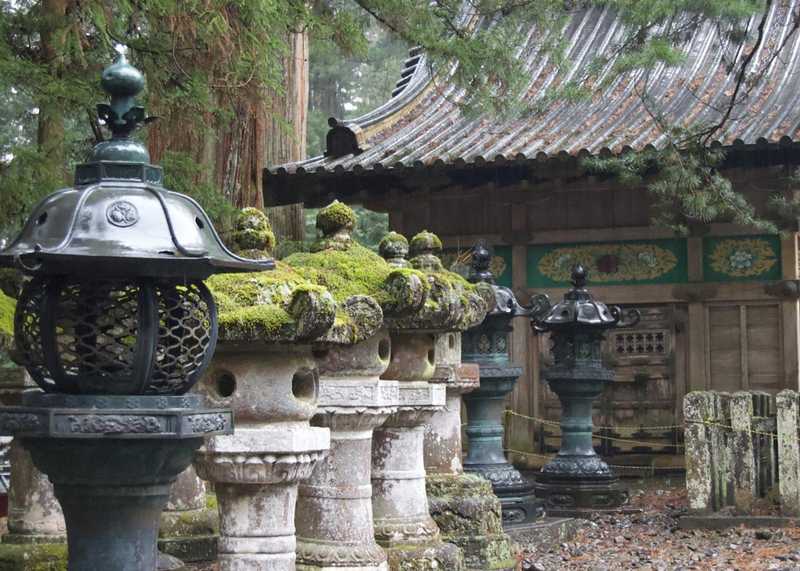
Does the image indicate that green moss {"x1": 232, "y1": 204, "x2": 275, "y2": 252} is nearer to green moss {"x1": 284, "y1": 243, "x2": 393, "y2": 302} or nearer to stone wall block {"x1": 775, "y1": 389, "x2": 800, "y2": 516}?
green moss {"x1": 284, "y1": 243, "x2": 393, "y2": 302}

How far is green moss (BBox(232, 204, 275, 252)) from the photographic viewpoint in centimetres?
605

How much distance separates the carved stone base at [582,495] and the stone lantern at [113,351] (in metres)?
8.61

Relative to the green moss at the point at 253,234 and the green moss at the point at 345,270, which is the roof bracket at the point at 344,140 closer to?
the green moss at the point at 345,270

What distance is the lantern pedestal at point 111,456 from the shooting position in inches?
174

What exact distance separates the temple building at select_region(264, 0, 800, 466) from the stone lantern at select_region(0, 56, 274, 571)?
9879mm

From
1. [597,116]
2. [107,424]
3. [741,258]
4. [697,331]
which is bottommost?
[107,424]

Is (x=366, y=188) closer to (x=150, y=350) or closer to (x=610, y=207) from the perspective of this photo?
(x=610, y=207)

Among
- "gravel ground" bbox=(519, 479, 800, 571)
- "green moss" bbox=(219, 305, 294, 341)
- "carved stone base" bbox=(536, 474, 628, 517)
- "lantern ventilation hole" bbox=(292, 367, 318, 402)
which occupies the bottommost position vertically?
"gravel ground" bbox=(519, 479, 800, 571)

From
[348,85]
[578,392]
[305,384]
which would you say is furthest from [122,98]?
[348,85]

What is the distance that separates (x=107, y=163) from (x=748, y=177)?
11.6 m

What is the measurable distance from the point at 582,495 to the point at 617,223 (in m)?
4.25

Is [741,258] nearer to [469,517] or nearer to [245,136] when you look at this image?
[245,136]

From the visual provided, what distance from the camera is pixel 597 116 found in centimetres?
1598

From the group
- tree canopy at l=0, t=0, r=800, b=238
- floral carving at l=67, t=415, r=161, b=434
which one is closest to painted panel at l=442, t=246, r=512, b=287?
tree canopy at l=0, t=0, r=800, b=238
